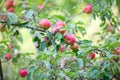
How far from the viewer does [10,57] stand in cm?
223

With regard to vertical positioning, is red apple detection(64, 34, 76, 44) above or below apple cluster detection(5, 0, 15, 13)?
below

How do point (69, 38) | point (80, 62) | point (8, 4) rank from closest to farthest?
point (69, 38) → point (80, 62) → point (8, 4)

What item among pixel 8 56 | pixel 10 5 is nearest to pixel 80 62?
pixel 8 56

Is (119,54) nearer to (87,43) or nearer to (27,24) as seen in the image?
(87,43)

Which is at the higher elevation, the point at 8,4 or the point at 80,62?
the point at 8,4

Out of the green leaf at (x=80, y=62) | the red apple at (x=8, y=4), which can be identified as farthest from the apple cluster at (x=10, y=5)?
the green leaf at (x=80, y=62)

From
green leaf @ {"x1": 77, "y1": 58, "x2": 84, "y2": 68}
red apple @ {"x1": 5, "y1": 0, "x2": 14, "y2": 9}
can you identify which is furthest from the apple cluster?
green leaf @ {"x1": 77, "y1": 58, "x2": 84, "y2": 68}

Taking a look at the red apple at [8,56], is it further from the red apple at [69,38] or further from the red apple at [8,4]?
the red apple at [69,38]

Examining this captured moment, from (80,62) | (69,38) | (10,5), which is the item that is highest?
(10,5)

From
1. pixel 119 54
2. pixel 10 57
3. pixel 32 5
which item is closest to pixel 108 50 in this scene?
pixel 119 54

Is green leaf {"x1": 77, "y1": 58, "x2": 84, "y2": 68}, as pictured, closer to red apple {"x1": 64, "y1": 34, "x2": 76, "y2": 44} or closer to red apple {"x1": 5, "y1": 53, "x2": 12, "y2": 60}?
red apple {"x1": 64, "y1": 34, "x2": 76, "y2": 44}

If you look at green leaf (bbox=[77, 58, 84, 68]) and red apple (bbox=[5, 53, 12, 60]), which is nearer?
green leaf (bbox=[77, 58, 84, 68])

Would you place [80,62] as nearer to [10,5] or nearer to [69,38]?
[69,38]

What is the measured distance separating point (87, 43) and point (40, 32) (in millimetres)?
212
